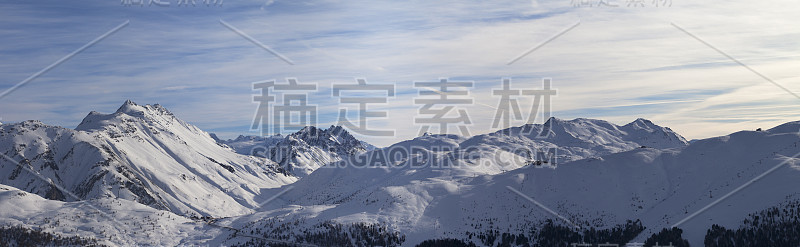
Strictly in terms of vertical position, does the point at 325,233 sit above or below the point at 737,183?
below

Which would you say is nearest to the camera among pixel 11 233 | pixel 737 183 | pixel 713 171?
pixel 11 233

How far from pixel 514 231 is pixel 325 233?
6183cm

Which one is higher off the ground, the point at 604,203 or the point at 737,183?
the point at 737,183

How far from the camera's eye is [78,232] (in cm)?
16412

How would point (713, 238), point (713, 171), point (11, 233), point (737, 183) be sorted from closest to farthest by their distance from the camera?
point (713, 238) < point (11, 233) < point (737, 183) < point (713, 171)

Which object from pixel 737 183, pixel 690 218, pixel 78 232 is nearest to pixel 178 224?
pixel 78 232

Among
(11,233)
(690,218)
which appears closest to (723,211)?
(690,218)

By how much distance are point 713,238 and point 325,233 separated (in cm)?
11086

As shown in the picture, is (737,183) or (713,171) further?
(713,171)

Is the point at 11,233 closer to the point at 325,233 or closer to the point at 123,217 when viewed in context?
the point at 123,217

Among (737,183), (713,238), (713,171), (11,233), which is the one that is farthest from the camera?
(713,171)

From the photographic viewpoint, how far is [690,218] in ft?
536

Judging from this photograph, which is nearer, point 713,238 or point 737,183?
point 713,238

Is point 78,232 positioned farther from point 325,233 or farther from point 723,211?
point 723,211
